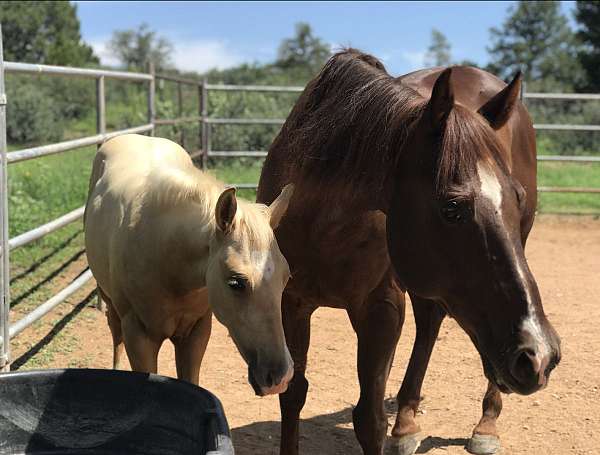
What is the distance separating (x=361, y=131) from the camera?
2.48m

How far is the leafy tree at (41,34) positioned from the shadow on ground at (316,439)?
40.5 m

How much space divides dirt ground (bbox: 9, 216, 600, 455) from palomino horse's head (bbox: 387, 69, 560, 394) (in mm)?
1439

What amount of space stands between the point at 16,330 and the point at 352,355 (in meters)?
2.00

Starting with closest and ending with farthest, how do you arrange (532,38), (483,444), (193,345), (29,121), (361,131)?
(361,131), (193,345), (483,444), (29,121), (532,38)

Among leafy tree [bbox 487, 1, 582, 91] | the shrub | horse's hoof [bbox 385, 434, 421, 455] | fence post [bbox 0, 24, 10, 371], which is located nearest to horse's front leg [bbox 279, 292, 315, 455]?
horse's hoof [bbox 385, 434, 421, 455]

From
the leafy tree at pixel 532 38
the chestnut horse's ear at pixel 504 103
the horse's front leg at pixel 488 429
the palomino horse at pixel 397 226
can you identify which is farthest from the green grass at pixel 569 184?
the leafy tree at pixel 532 38

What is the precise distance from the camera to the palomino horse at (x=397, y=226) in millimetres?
2041

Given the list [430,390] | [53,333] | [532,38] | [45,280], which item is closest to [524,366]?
[430,390]

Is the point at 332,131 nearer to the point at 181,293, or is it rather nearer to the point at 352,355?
the point at 181,293

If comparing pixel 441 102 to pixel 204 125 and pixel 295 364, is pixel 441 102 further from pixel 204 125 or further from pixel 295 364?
pixel 204 125

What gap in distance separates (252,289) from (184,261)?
446mm

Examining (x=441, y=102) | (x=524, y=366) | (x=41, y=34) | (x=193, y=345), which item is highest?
(x=41, y=34)

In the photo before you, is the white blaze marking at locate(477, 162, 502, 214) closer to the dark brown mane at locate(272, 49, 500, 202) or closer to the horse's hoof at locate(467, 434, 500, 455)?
the dark brown mane at locate(272, 49, 500, 202)

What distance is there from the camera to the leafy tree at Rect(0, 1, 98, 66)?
4306 centimetres
